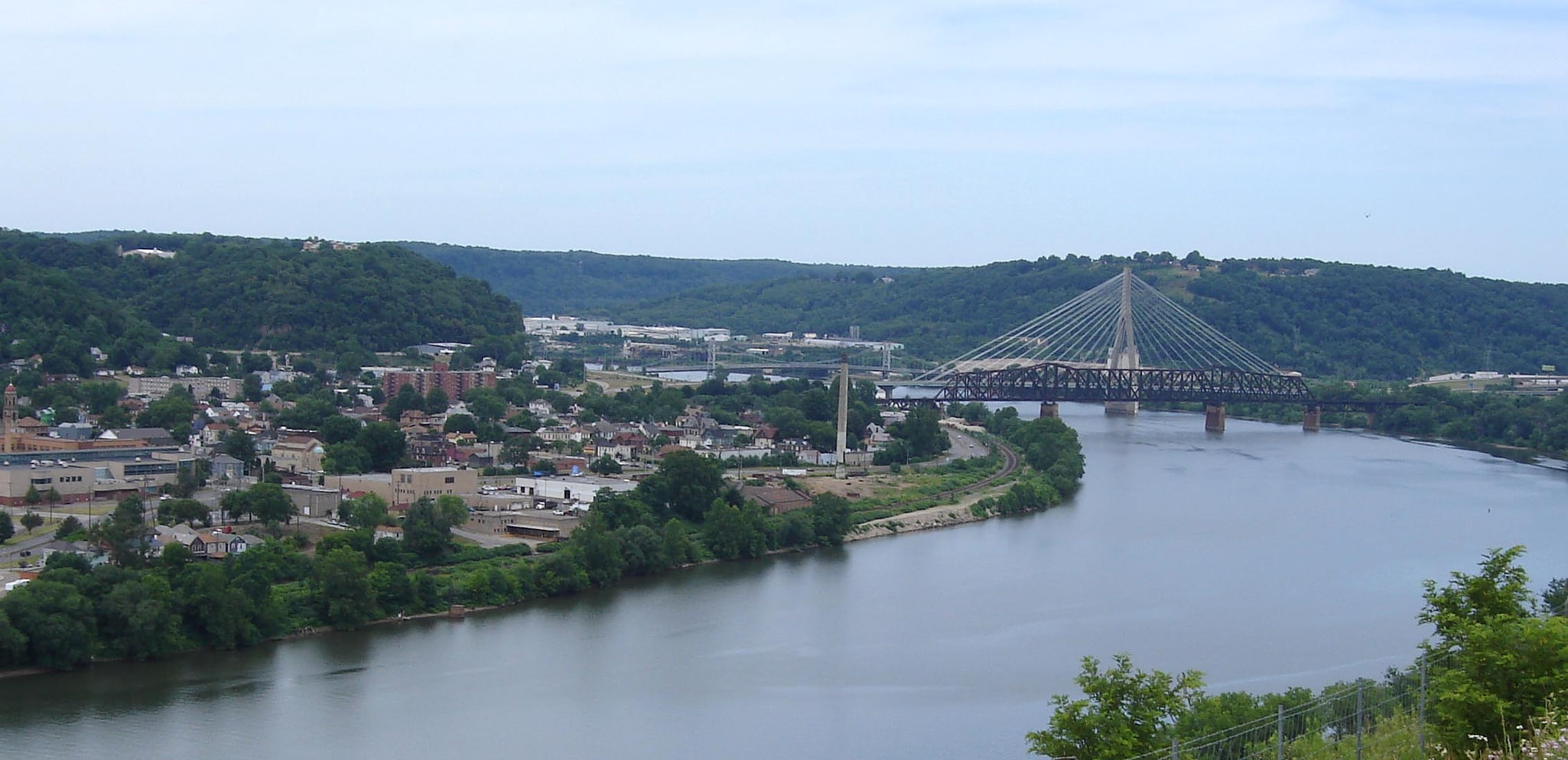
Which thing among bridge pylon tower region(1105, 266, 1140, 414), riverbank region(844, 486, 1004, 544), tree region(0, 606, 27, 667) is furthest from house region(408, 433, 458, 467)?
bridge pylon tower region(1105, 266, 1140, 414)

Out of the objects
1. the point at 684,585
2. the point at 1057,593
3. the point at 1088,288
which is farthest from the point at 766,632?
the point at 1088,288

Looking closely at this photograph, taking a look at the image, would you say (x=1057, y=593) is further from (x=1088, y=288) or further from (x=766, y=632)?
(x=1088, y=288)

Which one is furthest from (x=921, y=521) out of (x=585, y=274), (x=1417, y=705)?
(x=585, y=274)

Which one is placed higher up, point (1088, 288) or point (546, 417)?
point (1088, 288)

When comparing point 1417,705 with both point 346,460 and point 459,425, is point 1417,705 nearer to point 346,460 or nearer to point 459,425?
point 346,460

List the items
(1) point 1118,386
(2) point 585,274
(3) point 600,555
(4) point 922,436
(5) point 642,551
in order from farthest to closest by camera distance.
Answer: (2) point 585,274, (1) point 1118,386, (4) point 922,436, (5) point 642,551, (3) point 600,555

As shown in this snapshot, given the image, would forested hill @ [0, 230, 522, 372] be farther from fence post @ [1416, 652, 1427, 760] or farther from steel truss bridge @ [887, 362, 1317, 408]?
fence post @ [1416, 652, 1427, 760]

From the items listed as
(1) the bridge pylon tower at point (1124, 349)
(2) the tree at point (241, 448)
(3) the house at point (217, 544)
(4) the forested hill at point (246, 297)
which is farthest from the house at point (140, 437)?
(1) the bridge pylon tower at point (1124, 349)
